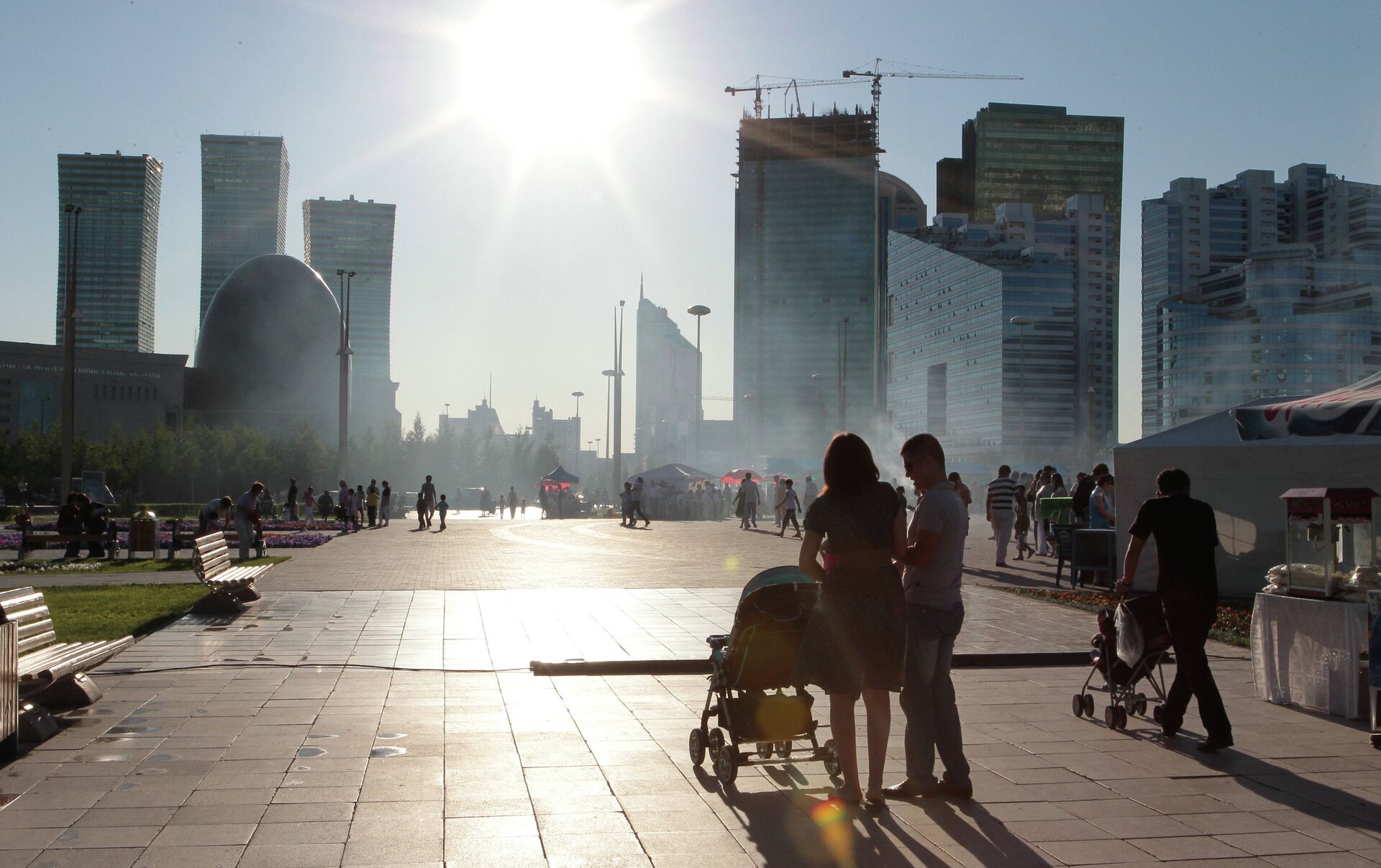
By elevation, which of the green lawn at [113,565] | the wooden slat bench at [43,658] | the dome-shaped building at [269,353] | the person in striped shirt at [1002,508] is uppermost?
the dome-shaped building at [269,353]

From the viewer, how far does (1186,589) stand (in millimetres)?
6691

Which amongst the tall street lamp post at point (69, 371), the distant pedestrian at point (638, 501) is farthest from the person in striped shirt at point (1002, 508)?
the tall street lamp post at point (69, 371)

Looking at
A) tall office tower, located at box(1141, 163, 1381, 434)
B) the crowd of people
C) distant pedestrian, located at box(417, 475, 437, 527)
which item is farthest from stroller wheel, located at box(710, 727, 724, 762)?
tall office tower, located at box(1141, 163, 1381, 434)

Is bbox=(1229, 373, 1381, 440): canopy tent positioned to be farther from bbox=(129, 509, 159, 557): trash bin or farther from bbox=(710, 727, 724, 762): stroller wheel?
bbox=(129, 509, 159, 557): trash bin

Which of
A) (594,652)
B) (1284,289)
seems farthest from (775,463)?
(1284,289)

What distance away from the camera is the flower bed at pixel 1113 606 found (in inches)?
455

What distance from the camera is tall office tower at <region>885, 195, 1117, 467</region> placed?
142m

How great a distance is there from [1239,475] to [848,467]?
1156 cm

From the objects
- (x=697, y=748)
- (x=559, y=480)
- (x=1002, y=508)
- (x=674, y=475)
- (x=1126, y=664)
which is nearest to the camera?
(x=697, y=748)

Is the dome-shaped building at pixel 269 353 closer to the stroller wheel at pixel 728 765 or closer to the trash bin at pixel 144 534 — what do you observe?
the trash bin at pixel 144 534

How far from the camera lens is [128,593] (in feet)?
50.1

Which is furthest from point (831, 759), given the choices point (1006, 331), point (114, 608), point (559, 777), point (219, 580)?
point (1006, 331)

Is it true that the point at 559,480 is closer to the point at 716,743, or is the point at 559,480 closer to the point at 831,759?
the point at 716,743

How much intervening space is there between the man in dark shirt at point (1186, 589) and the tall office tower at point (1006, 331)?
415ft
